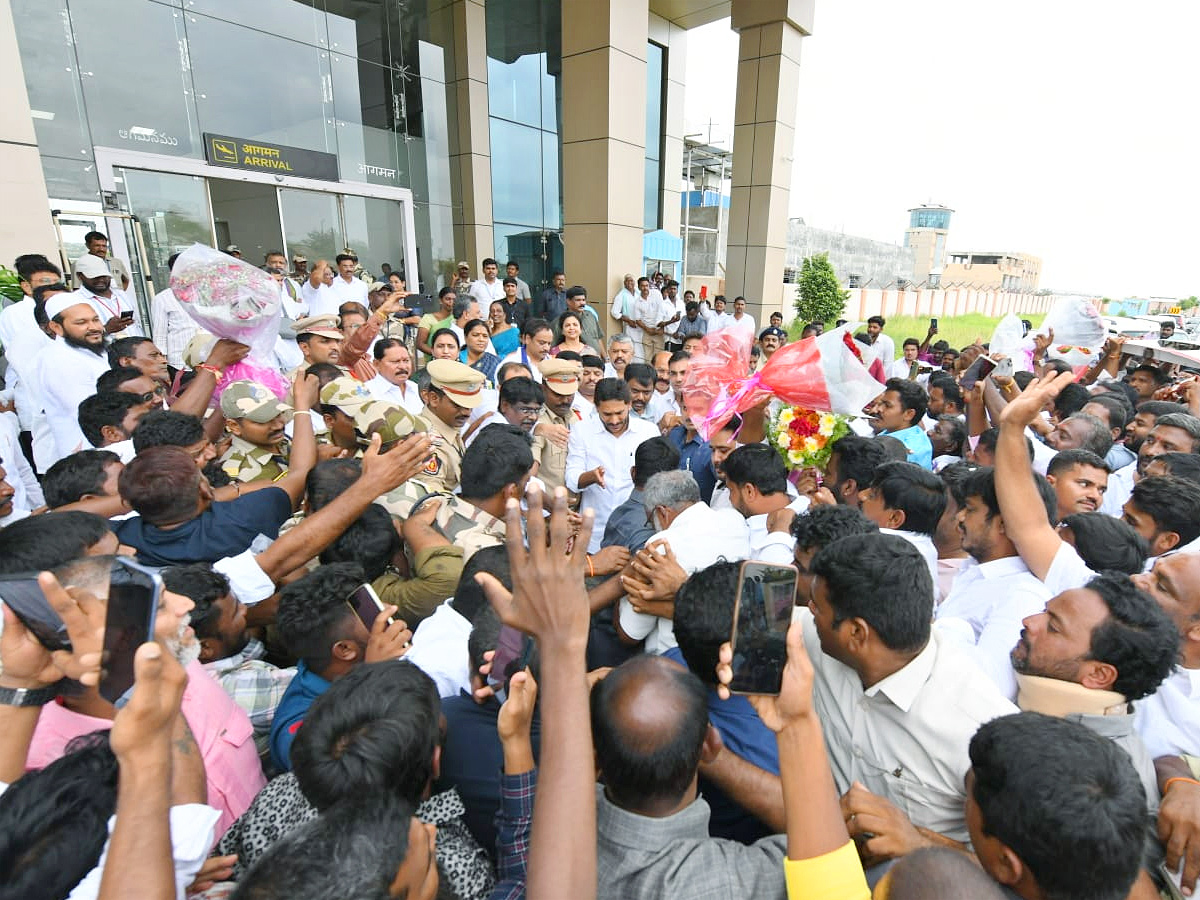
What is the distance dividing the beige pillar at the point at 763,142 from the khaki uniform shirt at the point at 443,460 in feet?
39.6

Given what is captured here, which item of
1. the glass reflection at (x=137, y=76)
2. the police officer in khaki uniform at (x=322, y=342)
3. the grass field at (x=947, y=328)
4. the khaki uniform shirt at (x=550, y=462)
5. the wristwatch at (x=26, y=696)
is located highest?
the glass reflection at (x=137, y=76)

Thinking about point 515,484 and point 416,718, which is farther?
point 515,484

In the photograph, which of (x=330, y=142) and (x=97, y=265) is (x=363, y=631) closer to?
(x=97, y=265)

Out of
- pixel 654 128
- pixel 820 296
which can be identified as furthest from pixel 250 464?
pixel 820 296

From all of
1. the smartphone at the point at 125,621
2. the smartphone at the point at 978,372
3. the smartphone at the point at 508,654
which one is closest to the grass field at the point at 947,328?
the smartphone at the point at 978,372

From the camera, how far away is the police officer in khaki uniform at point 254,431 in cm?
305

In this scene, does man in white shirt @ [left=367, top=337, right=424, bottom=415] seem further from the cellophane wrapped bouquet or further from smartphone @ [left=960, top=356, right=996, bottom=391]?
smartphone @ [left=960, top=356, right=996, bottom=391]

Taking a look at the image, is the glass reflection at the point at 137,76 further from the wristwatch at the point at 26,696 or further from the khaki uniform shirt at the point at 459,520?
the wristwatch at the point at 26,696

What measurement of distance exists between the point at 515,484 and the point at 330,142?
1051 cm

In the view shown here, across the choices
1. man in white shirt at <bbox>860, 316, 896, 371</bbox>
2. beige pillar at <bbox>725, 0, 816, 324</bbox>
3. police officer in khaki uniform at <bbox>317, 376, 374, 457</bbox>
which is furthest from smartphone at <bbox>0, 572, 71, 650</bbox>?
beige pillar at <bbox>725, 0, 816, 324</bbox>

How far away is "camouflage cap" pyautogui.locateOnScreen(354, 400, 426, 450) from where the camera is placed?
10.1 feet

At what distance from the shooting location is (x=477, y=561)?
216 cm

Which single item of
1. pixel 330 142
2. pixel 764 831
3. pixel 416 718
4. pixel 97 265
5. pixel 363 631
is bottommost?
pixel 764 831

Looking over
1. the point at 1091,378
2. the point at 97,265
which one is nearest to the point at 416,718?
the point at 97,265
